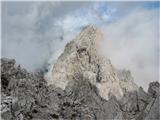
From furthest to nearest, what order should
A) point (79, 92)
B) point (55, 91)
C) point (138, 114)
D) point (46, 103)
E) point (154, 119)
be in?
point (79, 92)
point (138, 114)
point (55, 91)
point (46, 103)
point (154, 119)

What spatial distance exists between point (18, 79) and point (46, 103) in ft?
43.3

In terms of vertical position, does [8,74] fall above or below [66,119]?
above

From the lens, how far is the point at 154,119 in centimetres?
6906

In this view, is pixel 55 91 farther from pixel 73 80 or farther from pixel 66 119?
pixel 73 80

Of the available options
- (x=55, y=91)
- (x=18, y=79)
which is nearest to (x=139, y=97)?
(x=55, y=91)

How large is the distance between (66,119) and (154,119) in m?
45.3

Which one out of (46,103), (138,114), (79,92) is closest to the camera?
(46,103)

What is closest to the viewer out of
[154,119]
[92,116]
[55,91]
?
[154,119]

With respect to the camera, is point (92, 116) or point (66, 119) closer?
point (66, 119)

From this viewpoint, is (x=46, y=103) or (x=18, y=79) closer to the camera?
(x=18, y=79)

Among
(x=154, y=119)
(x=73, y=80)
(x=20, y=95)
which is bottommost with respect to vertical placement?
(x=154, y=119)

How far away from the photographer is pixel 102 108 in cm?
15725

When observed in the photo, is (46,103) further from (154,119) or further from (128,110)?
(128,110)

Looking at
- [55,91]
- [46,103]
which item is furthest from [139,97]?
[46,103]
